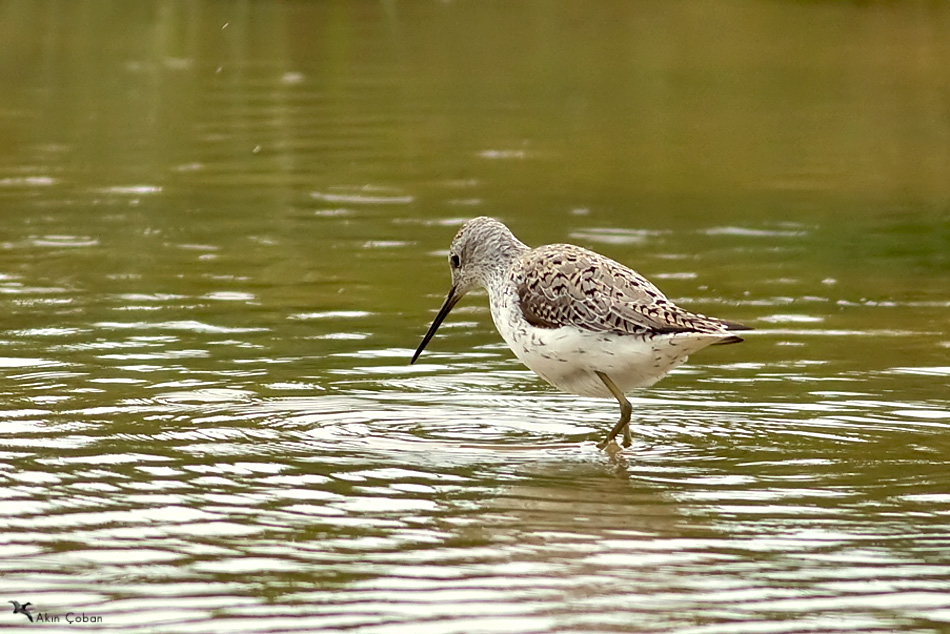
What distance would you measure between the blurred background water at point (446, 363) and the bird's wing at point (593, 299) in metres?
0.73

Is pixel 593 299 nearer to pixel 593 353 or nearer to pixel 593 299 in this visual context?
pixel 593 299

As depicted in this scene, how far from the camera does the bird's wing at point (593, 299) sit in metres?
9.66

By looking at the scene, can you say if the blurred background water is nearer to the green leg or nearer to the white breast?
the green leg

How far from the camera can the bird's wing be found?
966 centimetres

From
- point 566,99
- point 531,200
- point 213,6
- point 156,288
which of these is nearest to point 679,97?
point 566,99

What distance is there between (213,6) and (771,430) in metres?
31.2

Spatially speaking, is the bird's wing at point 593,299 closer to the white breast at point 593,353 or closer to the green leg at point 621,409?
the white breast at point 593,353

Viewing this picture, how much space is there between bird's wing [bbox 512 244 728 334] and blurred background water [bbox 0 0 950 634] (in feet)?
2.39

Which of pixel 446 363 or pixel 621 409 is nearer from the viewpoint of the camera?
pixel 621 409

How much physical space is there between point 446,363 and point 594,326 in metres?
2.31

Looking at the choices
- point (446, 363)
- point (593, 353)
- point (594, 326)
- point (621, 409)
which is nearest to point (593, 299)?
point (594, 326)

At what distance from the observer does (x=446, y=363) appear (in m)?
11.9

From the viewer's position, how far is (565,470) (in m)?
9.48

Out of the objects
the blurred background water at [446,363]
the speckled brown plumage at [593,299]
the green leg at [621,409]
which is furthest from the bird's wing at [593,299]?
the blurred background water at [446,363]
